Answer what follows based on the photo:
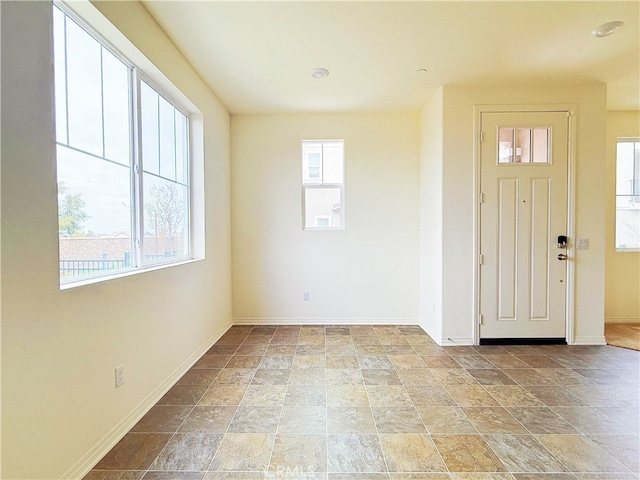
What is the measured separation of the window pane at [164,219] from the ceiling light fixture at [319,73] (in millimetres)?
1770

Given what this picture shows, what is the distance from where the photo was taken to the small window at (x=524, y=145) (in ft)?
10.0

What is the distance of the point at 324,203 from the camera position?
3871mm

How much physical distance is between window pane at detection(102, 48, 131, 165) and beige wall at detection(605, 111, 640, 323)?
18.3 ft

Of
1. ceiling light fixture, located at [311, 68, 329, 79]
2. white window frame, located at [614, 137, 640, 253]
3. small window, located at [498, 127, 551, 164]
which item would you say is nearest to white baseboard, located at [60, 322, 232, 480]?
ceiling light fixture, located at [311, 68, 329, 79]

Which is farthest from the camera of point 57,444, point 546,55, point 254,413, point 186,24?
point 546,55

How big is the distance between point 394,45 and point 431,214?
1.87 m

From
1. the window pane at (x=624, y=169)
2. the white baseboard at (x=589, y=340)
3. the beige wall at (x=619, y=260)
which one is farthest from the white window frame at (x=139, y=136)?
the window pane at (x=624, y=169)

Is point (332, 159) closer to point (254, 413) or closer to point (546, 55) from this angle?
point (546, 55)

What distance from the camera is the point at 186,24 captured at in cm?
209

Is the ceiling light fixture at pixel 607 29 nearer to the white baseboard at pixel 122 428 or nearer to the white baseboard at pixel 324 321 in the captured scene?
the white baseboard at pixel 324 321

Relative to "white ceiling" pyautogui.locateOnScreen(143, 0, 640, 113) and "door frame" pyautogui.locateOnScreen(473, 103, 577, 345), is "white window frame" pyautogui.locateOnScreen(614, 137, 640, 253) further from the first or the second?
"door frame" pyautogui.locateOnScreen(473, 103, 577, 345)

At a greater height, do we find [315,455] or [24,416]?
[24,416]

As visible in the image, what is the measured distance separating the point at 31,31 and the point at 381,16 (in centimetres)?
204

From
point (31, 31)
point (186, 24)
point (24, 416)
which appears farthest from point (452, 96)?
point (24, 416)
